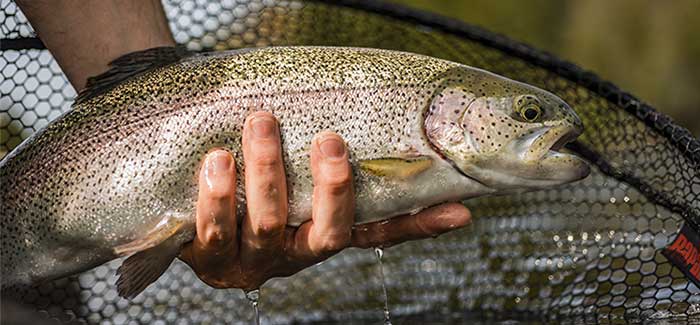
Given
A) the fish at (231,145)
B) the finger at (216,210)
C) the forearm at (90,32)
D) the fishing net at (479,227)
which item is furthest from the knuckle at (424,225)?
the forearm at (90,32)

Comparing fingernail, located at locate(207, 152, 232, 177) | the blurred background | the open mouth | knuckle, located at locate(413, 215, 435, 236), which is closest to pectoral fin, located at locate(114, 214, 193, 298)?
fingernail, located at locate(207, 152, 232, 177)

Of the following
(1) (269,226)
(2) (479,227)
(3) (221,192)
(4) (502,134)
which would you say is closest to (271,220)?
(1) (269,226)

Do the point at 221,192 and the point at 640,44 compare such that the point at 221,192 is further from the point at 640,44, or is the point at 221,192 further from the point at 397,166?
the point at 640,44

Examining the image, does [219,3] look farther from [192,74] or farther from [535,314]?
[535,314]

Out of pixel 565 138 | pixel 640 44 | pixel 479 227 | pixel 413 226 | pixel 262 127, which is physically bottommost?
pixel 640 44

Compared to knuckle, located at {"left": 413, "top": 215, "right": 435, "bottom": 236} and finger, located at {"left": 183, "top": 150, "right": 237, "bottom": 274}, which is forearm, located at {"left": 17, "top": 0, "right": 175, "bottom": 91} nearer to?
finger, located at {"left": 183, "top": 150, "right": 237, "bottom": 274}

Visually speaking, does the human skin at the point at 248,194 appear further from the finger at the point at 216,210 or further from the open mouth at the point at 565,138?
the open mouth at the point at 565,138
